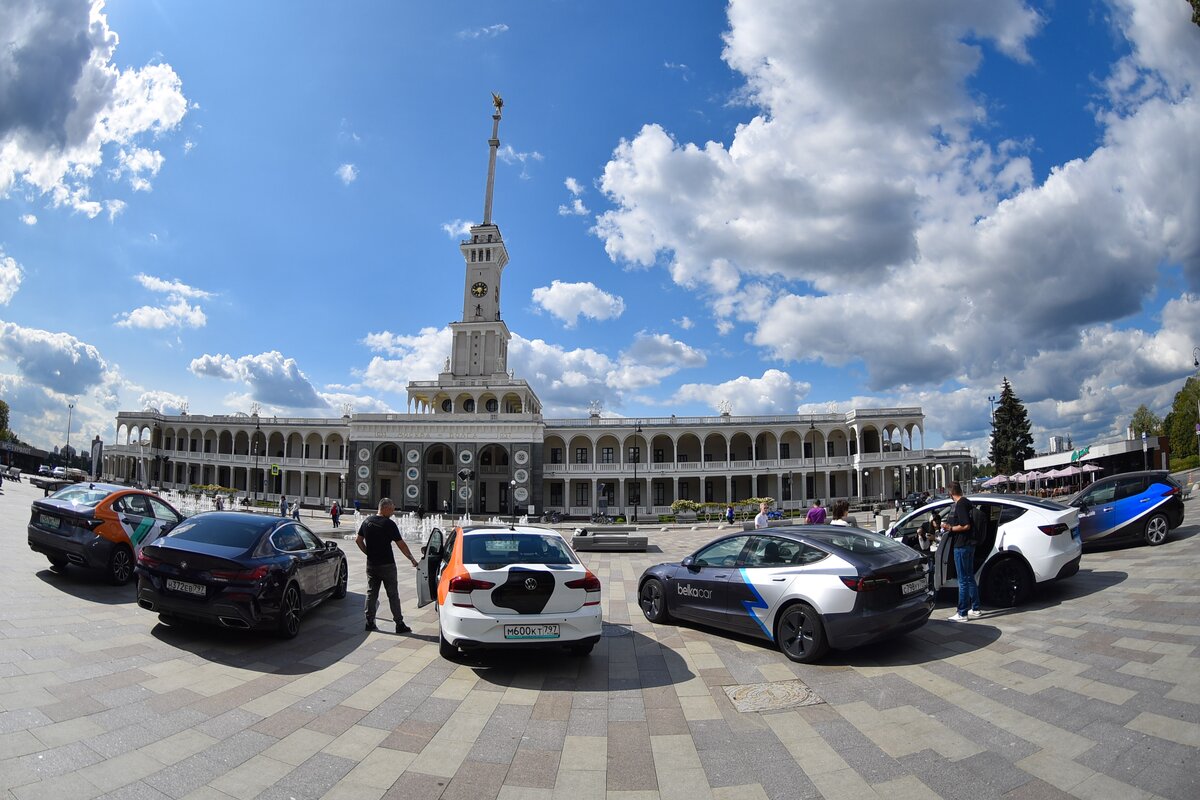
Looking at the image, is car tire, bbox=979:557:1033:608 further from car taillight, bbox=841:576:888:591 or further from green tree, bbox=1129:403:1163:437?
green tree, bbox=1129:403:1163:437

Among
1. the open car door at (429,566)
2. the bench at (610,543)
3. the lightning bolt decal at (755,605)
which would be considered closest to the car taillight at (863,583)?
the lightning bolt decal at (755,605)

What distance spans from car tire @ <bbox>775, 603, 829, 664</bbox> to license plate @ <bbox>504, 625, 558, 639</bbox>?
259 cm

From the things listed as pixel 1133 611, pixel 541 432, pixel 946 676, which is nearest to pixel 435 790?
pixel 946 676

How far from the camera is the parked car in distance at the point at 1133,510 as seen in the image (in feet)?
36.1

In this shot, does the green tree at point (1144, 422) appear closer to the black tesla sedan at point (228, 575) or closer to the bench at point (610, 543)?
the bench at point (610, 543)

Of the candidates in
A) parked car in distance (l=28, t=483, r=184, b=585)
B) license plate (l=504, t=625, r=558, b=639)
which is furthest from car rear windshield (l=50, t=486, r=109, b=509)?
license plate (l=504, t=625, r=558, b=639)

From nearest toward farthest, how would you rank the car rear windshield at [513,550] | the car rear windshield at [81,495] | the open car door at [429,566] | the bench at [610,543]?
the car rear windshield at [513,550] → the open car door at [429,566] → the car rear windshield at [81,495] → the bench at [610,543]

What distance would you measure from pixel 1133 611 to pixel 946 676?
3.30 meters

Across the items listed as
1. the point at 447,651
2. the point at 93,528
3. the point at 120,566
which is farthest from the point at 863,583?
the point at 93,528

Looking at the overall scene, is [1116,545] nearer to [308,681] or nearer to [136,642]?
[308,681]

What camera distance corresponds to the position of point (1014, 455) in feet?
197

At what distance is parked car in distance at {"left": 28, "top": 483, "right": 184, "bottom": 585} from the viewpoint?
8.74m

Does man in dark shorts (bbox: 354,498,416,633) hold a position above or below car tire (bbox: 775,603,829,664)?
above

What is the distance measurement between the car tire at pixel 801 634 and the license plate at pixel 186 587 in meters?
6.44
